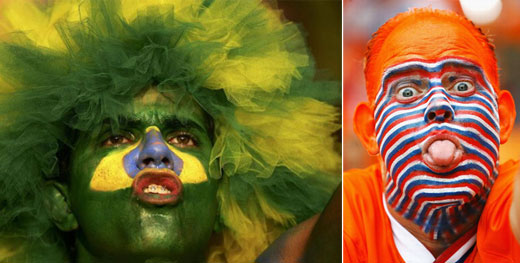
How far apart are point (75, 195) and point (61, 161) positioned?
0.10 meters

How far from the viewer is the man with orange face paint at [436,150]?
6.23 ft

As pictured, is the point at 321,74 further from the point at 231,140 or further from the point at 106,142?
the point at 106,142

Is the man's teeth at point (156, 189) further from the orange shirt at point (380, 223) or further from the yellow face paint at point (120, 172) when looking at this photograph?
the orange shirt at point (380, 223)

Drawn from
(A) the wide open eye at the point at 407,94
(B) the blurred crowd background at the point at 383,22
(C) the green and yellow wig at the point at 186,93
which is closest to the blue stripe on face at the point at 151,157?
(C) the green and yellow wig at the point at 186,93

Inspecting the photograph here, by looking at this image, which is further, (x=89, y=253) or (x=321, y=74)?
(x=321, y=74)

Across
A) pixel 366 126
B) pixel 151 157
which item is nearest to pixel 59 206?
pixel 151 157

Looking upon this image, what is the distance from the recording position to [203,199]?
6.15 feet

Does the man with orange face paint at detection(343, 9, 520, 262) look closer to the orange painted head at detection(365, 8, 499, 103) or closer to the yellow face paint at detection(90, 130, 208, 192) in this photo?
the orange painted head at detection(365, 8, 499, 103)

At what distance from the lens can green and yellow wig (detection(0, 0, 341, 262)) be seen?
5.99 ft

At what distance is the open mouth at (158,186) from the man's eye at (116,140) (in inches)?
4.0

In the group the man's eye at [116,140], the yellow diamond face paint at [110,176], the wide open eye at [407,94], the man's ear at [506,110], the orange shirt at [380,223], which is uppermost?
the wide open eye at [407,94]

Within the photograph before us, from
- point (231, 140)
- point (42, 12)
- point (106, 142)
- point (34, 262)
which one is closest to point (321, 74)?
point (231, 140)


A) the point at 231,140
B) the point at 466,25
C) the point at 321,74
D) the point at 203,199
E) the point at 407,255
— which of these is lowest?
the point at 407,255

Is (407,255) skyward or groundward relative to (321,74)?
groundward
